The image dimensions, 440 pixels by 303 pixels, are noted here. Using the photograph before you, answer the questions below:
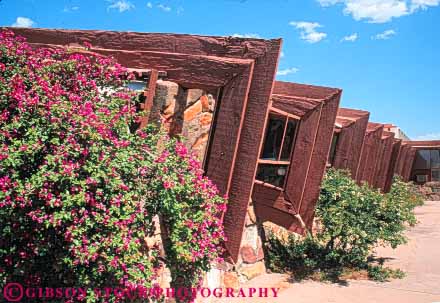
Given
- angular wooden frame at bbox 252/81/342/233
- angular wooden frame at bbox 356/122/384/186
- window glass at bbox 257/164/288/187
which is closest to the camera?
angular wooden frame at bbox 252/81/342/233

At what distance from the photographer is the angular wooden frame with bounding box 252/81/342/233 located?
209 inches

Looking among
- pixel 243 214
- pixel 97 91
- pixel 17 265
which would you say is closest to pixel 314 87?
pixel 243 214

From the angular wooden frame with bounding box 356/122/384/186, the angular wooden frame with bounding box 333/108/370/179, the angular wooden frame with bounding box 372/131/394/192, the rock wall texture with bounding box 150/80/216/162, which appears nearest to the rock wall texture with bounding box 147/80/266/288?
the rock wall texture with bounding box 150/80/216/162

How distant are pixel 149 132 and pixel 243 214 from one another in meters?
1.36

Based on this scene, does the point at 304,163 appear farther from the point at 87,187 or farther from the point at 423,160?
the point at 423,160

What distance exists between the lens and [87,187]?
105 inches

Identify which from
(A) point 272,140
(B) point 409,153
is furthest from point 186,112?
(B) point 409,153

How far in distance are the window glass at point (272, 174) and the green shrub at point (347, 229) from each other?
31.2 inches

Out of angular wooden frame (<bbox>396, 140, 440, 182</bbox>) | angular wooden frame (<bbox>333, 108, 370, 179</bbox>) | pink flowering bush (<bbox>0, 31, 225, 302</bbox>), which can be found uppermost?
angular wooden frame (<bbox>396, 140, 440, 182</bbox>)

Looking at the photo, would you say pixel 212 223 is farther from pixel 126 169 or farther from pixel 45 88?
pixel 45 88

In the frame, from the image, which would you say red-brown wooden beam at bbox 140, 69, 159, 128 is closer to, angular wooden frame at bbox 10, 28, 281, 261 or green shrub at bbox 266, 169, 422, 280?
angular wooden frame at bbox 10, 28, 281, 261

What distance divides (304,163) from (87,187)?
3250mm

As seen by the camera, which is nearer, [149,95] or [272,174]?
[149,95]

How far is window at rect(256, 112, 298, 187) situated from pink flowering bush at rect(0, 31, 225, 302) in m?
1.93
